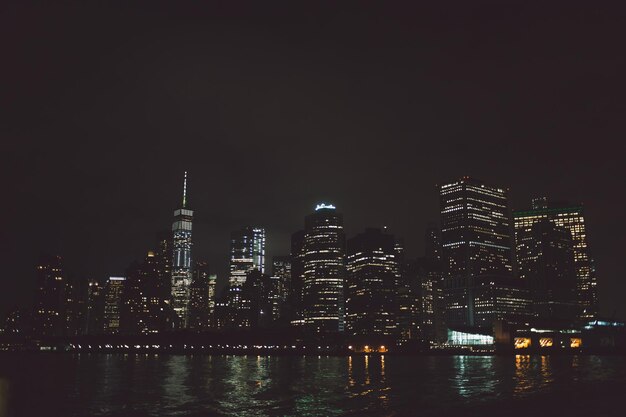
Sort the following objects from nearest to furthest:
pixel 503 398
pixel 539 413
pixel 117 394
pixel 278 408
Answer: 1. pixel 539 413
2. pixel 278 408
3. pixel 503 398
4. pixel 117 394

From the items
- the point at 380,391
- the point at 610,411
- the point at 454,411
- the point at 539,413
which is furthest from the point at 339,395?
the point at 610,411

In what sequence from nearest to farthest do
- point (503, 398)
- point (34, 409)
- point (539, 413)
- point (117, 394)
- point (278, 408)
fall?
point (539, 413), point (278, 408), point (34, 409), point (503, 398), point (117, 394)

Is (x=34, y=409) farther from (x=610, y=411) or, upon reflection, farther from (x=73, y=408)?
(x=610, y=411)

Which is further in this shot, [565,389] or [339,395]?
[565,389]

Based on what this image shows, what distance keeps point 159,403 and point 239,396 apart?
370 inches

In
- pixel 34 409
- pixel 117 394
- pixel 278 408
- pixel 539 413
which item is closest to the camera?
pixel 539 413

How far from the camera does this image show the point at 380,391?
2670 inches

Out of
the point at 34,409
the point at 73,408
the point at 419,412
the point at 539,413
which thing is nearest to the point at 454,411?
the point at 419,412

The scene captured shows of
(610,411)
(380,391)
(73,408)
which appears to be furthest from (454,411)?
(73,408)

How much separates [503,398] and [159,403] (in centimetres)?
3316

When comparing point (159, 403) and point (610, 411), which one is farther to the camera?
point (159, 403)

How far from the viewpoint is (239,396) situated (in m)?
61.9

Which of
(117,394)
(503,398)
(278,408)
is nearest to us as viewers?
(278,408)

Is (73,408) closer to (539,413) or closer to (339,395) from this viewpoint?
(339,395)
